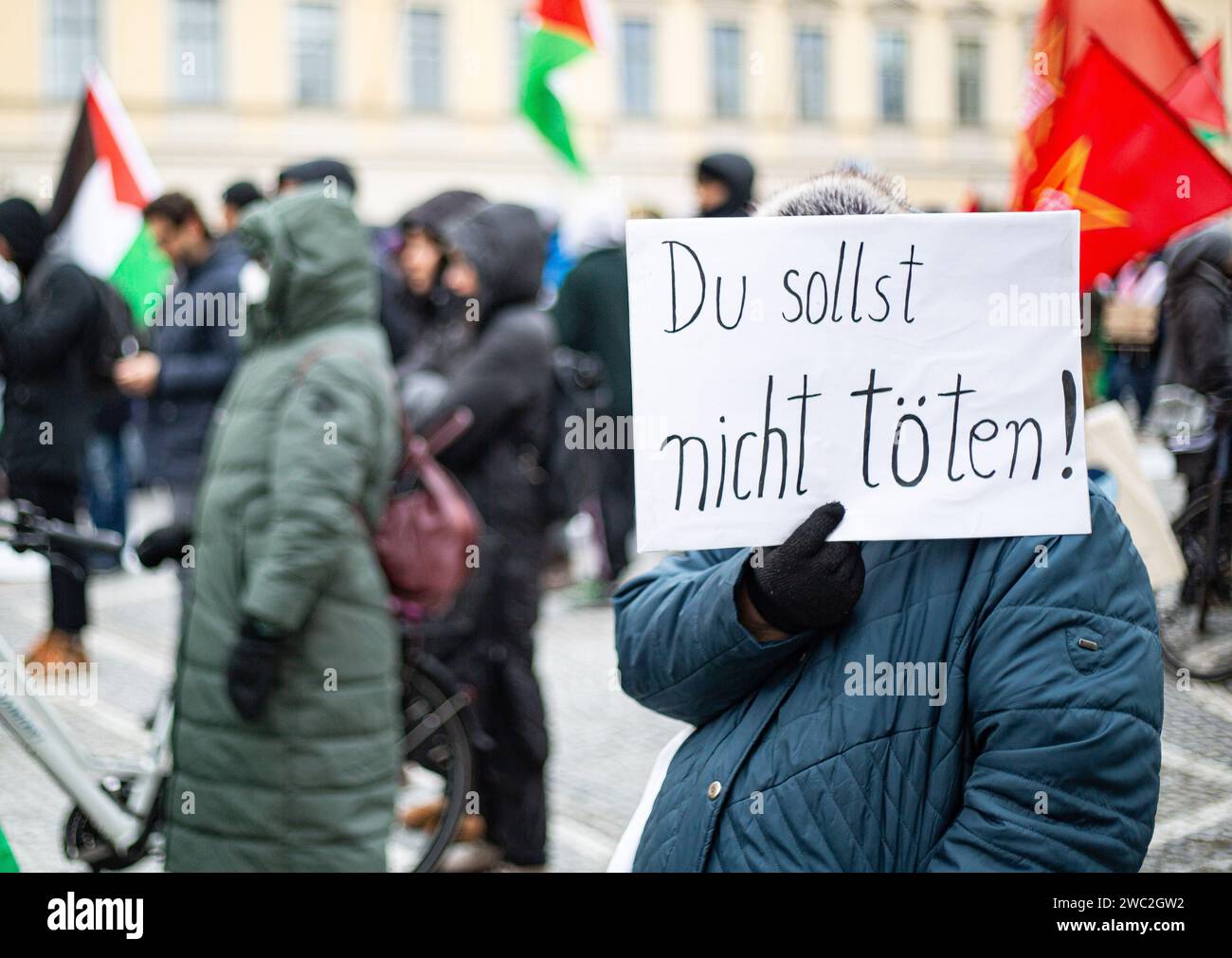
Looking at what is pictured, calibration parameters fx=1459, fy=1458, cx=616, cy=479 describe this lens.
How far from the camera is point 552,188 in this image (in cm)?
2766

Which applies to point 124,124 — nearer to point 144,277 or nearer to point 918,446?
point 144,277

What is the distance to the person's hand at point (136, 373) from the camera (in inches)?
241

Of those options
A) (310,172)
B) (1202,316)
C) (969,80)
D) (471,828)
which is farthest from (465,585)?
(969,80)

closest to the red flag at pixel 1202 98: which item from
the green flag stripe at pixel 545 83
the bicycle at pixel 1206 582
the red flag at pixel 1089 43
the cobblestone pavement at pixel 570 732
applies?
the red flag at pixel 1089 43

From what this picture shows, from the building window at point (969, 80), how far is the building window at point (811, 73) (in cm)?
→ 254

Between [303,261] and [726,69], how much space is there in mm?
26688

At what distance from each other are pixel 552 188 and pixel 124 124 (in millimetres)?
21109

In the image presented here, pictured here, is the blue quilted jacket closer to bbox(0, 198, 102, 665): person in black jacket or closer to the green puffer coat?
the green puffer coat

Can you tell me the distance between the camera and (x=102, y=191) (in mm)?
6820

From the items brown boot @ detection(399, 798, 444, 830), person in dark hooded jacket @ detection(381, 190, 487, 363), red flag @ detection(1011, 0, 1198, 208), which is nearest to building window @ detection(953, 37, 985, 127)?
person in dark hooded jacket @ detection(381, 190, 487, 363)

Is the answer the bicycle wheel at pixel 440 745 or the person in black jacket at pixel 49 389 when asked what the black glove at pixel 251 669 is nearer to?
the bicycle wheel at pixel 440 745

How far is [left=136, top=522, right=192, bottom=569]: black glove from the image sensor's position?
11.1 feet

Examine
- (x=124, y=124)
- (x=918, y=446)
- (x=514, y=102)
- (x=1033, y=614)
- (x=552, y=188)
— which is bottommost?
(x=1033, y=614)
